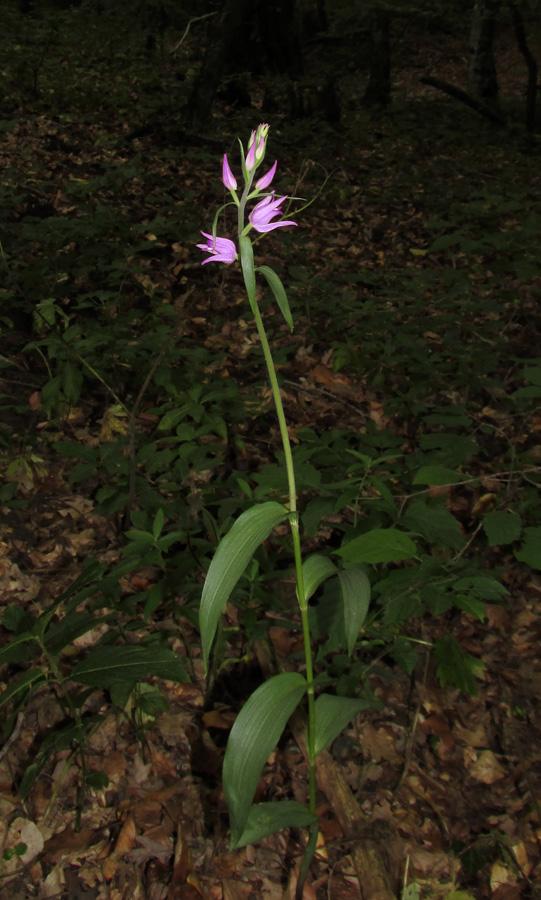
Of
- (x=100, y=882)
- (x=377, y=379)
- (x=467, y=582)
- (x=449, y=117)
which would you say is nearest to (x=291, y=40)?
(x=449, y=117)

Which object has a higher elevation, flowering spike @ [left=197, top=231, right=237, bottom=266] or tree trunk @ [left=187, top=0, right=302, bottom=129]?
tree trunk @ [left=187, top=0, right=302, bottom=129]

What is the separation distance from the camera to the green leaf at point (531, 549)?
167 cm

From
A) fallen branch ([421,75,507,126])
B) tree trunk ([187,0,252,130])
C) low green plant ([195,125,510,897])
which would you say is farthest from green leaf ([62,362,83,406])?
fallen branch ([421,75,507,126])

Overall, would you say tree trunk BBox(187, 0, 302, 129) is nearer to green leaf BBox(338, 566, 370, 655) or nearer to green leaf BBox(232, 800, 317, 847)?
green leaf BBox(338, 566, 370, 655)

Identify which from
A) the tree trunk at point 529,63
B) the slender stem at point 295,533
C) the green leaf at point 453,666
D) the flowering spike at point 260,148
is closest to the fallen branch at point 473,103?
the tree trunk at point 529,63

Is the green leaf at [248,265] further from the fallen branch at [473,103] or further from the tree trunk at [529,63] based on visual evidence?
the fallen branch at [473,103]

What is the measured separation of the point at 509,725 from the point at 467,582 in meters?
0.56

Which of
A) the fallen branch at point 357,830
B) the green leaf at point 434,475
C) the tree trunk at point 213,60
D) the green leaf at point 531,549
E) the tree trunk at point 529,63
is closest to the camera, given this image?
the fallen branch at point 357,830

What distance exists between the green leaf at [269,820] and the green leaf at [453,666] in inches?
24.5

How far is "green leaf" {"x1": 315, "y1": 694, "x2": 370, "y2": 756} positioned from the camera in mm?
1315

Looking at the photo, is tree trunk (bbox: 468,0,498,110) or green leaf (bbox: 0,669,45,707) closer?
green leaf (bbox: 0,669,45,707)

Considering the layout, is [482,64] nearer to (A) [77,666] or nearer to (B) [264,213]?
(B) [264,213]

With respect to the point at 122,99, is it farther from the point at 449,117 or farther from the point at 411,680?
the point at 411,680

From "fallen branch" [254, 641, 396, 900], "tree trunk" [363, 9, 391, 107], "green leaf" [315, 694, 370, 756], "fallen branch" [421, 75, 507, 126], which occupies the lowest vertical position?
"fallen branch" [254, 641, 396, 900]
